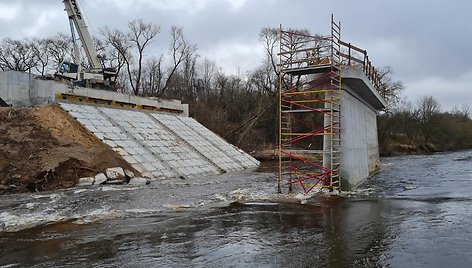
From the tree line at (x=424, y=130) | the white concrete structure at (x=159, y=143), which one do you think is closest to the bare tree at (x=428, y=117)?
the tree line at (x=424, y=130)

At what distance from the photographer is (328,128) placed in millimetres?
14203

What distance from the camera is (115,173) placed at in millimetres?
17344

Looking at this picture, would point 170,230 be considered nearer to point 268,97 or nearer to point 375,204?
point 375,204

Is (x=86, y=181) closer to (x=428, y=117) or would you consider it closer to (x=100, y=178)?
(x=100, y=178)

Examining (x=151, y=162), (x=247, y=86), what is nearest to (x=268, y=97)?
(x=247, y=86)

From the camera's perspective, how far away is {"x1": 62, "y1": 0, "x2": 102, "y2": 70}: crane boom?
2645cm

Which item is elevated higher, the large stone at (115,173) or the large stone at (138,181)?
the large stone at (115,173)

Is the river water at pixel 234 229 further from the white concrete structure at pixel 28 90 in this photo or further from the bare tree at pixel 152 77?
the bare tree at pixel 152 77

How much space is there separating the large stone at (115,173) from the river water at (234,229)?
2.55 m

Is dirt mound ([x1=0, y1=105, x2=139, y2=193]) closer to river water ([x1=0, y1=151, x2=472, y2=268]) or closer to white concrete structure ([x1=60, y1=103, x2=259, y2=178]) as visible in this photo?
white concrete structure ([x1=60, y1=103, x2=259, y2=178])

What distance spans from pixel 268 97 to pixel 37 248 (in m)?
48.0

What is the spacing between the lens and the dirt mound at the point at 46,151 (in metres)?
15.7

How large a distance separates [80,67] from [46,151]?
39.0 feet

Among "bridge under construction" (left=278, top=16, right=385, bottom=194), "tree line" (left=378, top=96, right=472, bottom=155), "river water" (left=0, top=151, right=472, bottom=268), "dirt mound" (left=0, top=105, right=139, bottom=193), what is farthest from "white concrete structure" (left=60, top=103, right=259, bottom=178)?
"tree line" (left=378, top=96, right=472, bottom=155)
